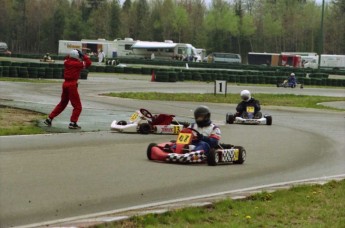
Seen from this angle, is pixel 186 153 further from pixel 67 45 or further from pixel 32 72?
pixel 67 45

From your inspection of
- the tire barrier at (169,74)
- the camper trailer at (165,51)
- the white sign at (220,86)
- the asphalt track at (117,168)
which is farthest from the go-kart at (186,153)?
the camper trailer at (165,51)

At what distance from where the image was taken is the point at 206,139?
10898 mm

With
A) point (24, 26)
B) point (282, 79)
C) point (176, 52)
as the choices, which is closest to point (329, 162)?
point (282, 79)

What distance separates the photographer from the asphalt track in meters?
7.22

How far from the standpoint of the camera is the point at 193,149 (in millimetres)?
10727

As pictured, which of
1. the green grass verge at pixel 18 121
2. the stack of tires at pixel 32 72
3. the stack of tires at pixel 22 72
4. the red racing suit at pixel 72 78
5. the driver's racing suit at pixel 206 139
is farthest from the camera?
the stack of tires at pixel 32 72

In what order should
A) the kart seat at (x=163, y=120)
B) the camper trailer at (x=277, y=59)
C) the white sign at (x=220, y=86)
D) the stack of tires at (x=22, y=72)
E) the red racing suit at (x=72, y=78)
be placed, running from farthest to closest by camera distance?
1. the camper trailer at (x=277, y=59)
2. the stack of tires at (x=22, y=72)
3. the white sign at (x=220, y=86)
4. the kart seat at (x=163, y=120)
5. the red racing suit at (x=72, y=78)

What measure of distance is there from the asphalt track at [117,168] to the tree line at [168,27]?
309ft

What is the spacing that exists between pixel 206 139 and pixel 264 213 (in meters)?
3.98

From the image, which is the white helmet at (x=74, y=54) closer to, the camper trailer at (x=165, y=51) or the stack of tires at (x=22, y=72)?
the stack of tires at (x=22, y=72)

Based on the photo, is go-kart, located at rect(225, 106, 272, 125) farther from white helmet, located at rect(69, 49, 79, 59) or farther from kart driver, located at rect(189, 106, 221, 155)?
kart driver, located at rect(189, 106, 221, 155)

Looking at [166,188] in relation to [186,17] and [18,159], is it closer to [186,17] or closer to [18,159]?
[18,159]

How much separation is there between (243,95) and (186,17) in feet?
323

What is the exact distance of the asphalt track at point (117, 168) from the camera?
23.7 feet
